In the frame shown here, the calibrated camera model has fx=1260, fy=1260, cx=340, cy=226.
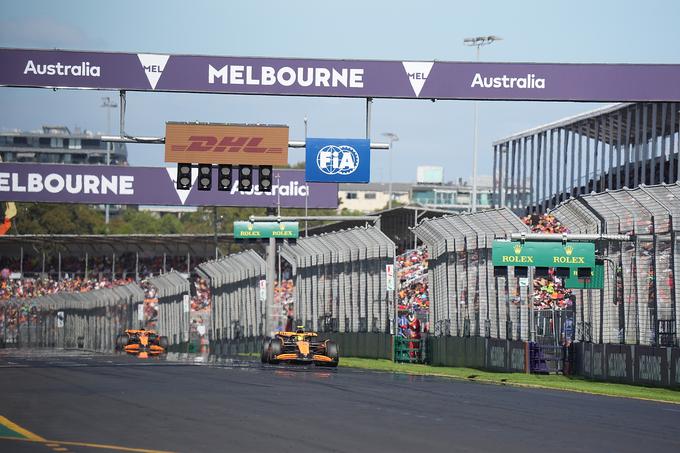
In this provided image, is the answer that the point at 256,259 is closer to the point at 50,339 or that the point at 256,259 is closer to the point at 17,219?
the point at 50,339

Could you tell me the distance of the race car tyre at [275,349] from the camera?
32.9m

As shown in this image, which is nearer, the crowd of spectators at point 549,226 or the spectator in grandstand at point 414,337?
the spectator in grandstand at point 414,337

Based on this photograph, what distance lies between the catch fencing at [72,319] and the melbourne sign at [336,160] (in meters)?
35.2

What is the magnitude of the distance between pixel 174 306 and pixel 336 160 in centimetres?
3386

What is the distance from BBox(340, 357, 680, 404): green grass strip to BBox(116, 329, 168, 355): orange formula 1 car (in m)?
17.0

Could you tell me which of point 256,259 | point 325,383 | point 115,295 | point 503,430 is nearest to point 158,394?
point 325,383

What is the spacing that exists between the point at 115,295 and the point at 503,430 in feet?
184

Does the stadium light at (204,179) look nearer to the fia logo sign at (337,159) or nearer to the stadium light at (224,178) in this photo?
the stadium light at (224,178)

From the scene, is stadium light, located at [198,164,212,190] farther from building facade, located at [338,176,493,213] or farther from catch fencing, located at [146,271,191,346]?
building facade, located at [338,176,493,213]

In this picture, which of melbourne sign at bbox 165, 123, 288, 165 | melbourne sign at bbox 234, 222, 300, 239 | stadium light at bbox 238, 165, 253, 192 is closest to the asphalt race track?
stadium light at bbox 238, 165, 253, 192

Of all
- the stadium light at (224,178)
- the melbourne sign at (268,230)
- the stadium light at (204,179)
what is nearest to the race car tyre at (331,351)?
the stadium light at (224,178)

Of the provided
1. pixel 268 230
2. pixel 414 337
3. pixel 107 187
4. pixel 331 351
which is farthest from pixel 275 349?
pixel 107 187

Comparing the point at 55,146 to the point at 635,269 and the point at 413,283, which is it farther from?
the point at 635,269

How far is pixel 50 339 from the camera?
8600cm
